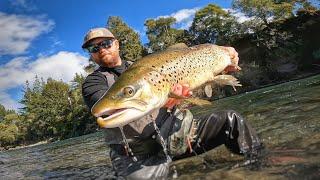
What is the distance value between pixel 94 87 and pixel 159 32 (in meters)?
73.0

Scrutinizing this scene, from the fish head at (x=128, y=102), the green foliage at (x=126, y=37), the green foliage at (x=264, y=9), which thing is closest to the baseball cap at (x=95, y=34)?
the fish head at (x=128, y=102)

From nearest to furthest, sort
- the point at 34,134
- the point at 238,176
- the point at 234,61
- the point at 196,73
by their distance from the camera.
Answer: the point at 196,73 → the point at 238,176 → the point at 234,61 → the point at 34,134

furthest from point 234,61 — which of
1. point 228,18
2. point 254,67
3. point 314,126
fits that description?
point 228,18

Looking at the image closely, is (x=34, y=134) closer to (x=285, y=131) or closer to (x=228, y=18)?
(x=228, y=18)

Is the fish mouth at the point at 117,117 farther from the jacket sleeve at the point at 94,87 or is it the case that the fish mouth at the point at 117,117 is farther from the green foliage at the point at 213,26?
the green foliage at the point at 213,26

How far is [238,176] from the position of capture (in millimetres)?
4617

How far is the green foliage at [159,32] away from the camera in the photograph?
74.7m

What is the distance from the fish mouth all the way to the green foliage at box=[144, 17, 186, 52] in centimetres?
7058

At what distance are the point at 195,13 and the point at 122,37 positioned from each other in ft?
49.0

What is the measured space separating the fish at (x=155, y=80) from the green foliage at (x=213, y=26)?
200 feet

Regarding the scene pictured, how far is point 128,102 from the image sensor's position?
361cm

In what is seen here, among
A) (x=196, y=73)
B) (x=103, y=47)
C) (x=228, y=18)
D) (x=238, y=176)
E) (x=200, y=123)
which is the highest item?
(x=228, y=18)

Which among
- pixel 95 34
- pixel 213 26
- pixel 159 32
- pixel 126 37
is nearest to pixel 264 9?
pixel 213 26

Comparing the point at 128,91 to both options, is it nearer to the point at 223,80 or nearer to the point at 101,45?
the point at 223,80
